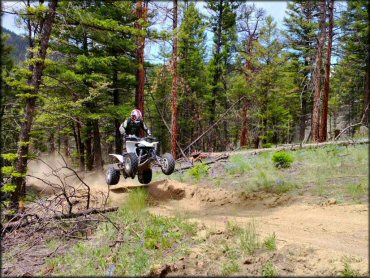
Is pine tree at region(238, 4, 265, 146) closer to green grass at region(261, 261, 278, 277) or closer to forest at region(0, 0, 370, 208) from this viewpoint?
forest at region(0, 0, 370, 208)

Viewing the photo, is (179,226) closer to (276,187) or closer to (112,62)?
(276,187)

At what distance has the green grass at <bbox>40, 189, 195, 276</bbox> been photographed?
5.61 m

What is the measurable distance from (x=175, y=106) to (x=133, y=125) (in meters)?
10.9

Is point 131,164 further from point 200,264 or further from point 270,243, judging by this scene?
point 270,243

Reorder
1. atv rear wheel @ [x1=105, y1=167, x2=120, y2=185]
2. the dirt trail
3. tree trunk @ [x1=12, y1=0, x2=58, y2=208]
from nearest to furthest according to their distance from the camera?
the dirt trail → tree trunk @ [x1=12, y1=0, x2=58, y2=208] → atv rear wheel @ [x1=105, y1=167, x2=120, y2=185]

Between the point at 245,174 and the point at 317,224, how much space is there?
17.7 feet

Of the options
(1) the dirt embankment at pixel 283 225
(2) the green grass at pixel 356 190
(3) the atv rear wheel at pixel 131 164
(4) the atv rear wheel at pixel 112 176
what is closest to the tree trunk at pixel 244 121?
(1) the dirt embankment at pixel 283 225

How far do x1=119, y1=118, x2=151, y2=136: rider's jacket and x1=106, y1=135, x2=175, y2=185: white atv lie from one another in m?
0.36

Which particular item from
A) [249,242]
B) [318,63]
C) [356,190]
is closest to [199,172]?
[356,190]

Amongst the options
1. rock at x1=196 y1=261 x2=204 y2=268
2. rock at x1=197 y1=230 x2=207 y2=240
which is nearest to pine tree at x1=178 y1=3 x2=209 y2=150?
rock at x1=197 y1=230 x2=207 y2=240

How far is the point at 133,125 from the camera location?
37.5 feet

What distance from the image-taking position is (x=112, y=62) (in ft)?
67.9

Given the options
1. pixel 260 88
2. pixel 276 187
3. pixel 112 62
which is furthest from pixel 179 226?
pixel 260 88

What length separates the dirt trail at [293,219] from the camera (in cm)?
514
